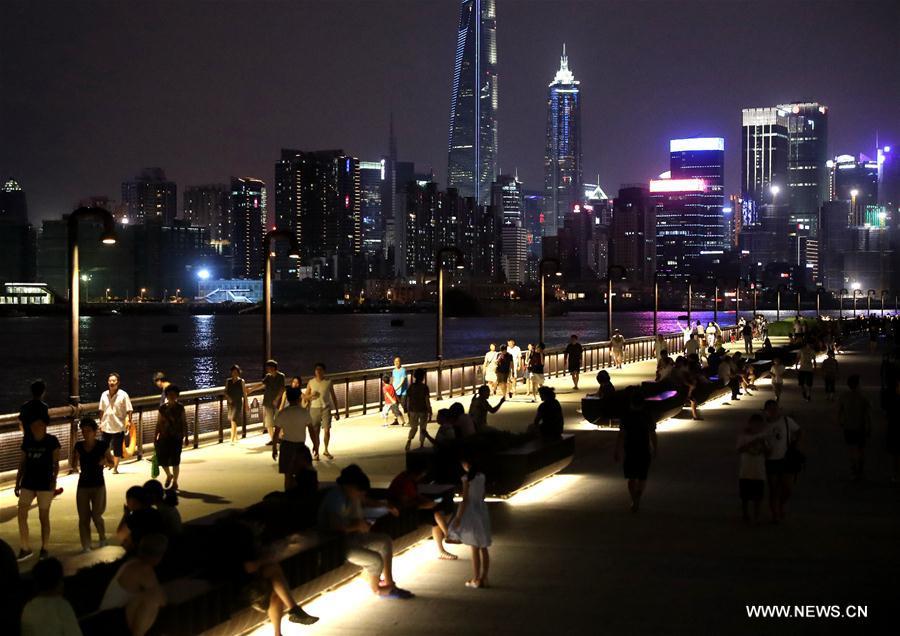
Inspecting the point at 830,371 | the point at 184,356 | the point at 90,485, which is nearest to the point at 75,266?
the point at 90,485

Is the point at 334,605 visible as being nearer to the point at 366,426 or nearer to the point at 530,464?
the point at 530,464

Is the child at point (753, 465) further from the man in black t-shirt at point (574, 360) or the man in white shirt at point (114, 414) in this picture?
the man in black t-shirt at point (574, 360)

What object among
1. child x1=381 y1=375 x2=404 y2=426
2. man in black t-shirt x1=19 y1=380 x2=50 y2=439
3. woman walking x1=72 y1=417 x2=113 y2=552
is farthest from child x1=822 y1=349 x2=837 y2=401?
woman walking x1=72 y1=417 x2=113 y2=552

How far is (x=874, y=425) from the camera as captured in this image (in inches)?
950

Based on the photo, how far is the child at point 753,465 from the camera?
502 inches

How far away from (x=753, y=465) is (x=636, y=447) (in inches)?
54.9

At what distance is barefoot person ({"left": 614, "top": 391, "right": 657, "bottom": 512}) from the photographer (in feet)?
44.0

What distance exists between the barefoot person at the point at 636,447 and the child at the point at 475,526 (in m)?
3.78

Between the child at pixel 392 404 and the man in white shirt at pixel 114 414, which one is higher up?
the man in white shirt at pixel 114 414

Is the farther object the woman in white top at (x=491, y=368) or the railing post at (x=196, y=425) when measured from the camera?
the woman in white top at (x=491, y=368)

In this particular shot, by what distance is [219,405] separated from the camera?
832 inches

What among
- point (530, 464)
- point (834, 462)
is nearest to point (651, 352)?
point (834, 462)

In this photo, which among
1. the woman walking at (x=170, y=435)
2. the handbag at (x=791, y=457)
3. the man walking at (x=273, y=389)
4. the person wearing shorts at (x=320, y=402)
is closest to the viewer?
the handbag at (x=791, y=457)

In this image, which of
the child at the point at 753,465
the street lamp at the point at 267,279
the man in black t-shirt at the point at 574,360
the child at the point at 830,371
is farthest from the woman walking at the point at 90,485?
the man in black t-shirt at the point at 574,360
